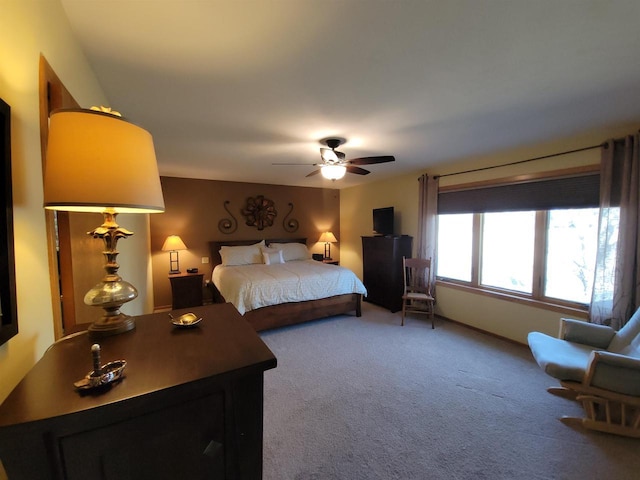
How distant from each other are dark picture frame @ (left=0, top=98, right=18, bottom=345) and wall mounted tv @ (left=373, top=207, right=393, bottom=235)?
438 cm

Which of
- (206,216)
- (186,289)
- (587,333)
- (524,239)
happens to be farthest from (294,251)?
(587,333)

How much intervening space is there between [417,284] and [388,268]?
0.51m

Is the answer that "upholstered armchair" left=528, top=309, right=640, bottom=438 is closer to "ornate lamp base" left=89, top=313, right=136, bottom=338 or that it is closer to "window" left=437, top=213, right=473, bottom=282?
"window" left=437, top=213, right=473, bottom=282

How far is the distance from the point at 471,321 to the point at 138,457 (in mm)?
3936

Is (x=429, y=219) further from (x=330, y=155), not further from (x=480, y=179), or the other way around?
(x=330, y=155)

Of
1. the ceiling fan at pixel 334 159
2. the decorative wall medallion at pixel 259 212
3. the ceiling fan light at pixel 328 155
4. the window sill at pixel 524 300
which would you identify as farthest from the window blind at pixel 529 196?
the decorative wall medallion at pixel 259 212

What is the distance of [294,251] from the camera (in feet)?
17.3

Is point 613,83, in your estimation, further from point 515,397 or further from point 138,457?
point 138,457

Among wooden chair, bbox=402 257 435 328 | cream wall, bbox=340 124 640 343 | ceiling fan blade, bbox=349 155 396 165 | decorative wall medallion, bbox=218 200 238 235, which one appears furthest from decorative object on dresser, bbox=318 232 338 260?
ceiling fan blade, bbox=349 155 396 165

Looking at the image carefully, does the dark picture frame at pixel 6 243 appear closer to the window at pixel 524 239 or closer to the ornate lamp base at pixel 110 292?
the ornate lamp base at pixel 110 292

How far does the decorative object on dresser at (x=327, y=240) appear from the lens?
5.75 meters

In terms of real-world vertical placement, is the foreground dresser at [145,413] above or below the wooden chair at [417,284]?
above

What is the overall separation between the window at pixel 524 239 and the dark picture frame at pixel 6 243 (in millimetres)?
3929

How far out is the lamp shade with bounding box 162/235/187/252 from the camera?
4.25 meters
